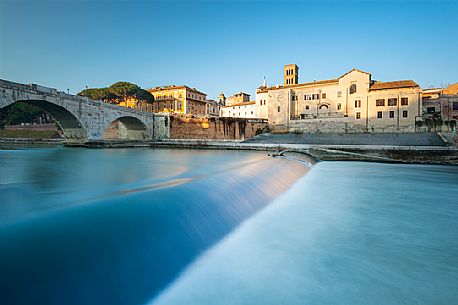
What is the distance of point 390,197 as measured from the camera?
17.4 feet

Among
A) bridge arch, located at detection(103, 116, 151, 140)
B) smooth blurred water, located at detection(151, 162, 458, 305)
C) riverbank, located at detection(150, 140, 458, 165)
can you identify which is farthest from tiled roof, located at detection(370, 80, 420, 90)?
smooth blurred water, located at detection(151, 162, 458, 305)

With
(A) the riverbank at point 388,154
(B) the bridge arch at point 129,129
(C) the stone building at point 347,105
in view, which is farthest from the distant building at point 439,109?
(B) the bridge arch at point 129,129

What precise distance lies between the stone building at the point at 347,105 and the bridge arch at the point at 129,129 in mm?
18019

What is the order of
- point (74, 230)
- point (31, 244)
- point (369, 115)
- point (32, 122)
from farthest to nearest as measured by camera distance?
point (32, 122) → point (369, 115) → point (74, 230) → point (31, 244)

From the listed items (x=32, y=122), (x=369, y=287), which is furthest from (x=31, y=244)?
(x=32, y=122)

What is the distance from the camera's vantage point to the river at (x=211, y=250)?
1.87m

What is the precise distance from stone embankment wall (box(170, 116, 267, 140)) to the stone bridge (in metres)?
4.73

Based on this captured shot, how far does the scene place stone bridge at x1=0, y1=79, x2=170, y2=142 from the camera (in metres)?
13.9

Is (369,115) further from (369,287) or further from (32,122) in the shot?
(32,122)

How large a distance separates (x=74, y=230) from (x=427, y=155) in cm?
1299

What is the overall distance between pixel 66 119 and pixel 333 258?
21.7m

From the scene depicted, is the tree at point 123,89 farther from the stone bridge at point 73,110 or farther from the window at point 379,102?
the window at point 379,102

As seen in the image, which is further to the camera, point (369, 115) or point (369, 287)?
point (369, 115)

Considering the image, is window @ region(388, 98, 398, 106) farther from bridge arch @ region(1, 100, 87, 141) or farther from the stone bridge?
bridge arch @ region(1, 100, 87, 141)
